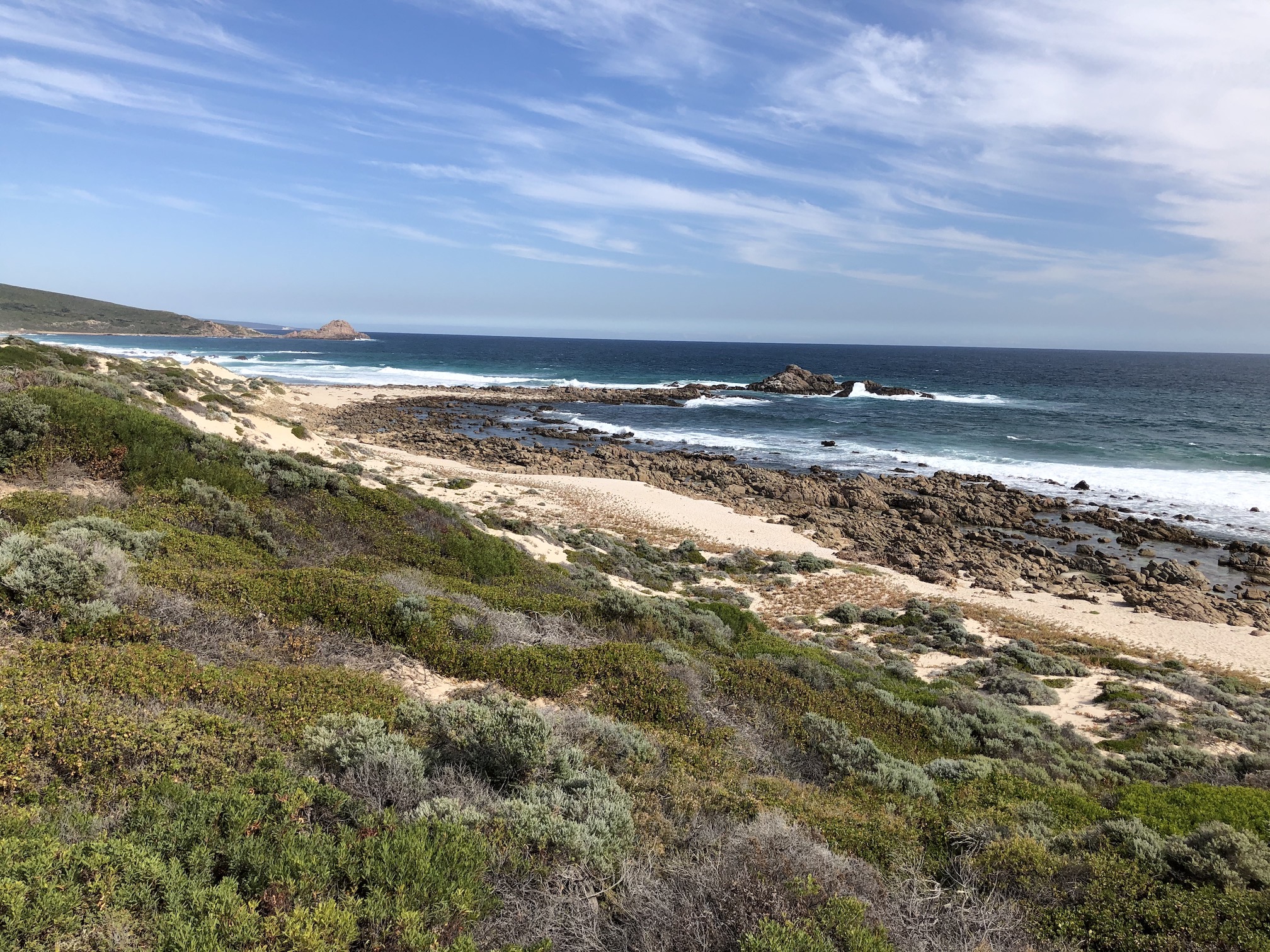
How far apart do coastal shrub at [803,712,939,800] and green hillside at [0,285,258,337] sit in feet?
496

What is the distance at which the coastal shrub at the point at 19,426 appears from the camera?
29.1 feet

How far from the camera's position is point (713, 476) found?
31.0 m

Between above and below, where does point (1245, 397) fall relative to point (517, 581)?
above

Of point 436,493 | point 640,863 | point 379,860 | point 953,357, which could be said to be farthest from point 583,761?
point 953,357

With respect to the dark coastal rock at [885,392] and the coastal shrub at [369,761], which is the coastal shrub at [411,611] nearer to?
the coastal shrub at [369,761]

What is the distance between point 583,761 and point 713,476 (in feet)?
86.9

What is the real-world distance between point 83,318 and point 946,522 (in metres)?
198

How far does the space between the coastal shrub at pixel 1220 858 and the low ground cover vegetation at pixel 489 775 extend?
24 mm

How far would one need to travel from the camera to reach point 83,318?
153 meters

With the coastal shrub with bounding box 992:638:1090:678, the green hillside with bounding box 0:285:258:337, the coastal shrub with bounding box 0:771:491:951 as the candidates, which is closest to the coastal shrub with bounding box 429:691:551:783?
the coastal shrub with bounding box 0:771:491:951

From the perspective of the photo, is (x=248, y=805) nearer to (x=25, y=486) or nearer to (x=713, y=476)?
(x=25, y=486)

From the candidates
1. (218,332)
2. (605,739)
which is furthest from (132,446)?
(218,332)

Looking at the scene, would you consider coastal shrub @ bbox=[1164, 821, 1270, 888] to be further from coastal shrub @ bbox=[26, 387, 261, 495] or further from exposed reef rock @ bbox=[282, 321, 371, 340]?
exposed reef rock @ bbox=[282, 321, 371, 340]

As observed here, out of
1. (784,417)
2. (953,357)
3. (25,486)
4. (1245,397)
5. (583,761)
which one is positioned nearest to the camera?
(583,761)
